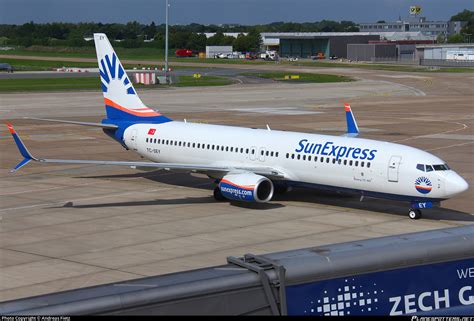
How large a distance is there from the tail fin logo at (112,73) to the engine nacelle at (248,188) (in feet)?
37.5

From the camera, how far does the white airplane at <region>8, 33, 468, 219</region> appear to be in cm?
3578

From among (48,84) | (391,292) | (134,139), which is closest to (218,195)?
(134,139)

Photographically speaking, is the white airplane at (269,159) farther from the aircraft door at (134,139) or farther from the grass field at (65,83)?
the grass field at (65,83)

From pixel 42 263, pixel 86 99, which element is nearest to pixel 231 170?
pixel 42 263

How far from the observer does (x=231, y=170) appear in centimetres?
4006

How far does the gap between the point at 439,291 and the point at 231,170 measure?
81.8 feet

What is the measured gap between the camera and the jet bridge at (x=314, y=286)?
12656 millimetres

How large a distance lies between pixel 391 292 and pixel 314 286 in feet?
5.64

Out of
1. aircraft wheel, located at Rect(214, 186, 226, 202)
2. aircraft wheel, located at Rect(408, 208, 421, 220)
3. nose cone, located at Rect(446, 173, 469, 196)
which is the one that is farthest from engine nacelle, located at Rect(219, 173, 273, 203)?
nose cone, located at Rect(446, 173, 469, 196)

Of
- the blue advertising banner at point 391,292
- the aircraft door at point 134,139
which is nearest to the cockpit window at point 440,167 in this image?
the aircraft door at point 134,139

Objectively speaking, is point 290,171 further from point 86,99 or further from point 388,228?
point 86,99

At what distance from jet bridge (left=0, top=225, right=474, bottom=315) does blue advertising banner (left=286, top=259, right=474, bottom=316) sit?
0.7 inches

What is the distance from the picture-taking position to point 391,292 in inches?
592

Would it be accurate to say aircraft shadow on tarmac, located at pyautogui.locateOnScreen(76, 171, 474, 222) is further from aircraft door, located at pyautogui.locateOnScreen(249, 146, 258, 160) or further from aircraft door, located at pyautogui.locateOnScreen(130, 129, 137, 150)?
aircraft door, located at pyautogui.locateOnScreen(130, 129, 137, 150)
